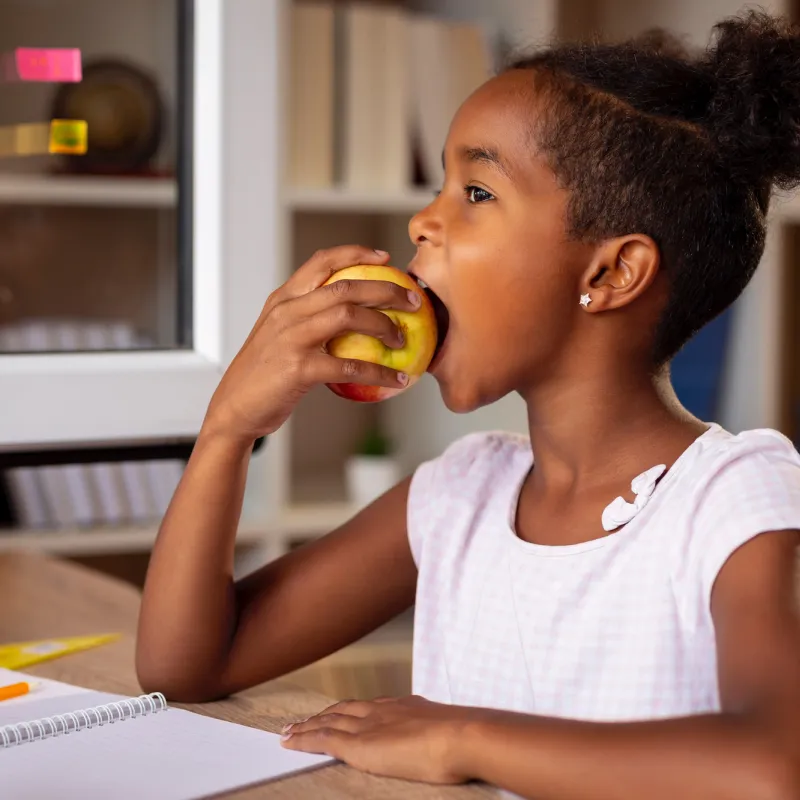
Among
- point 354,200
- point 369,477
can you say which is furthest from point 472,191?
point 369,477

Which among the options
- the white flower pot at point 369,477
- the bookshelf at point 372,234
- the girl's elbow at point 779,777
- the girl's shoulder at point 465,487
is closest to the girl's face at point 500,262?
the girl's shoulder at point 465,487

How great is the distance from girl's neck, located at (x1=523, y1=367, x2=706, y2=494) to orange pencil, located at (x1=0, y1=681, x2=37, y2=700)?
1.32 ft

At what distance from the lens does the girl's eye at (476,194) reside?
86cm

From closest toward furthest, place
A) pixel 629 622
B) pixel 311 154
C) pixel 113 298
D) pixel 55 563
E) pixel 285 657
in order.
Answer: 1. pixel 629 622
2. pixel 285 657
3. pixel 113 298
4. pixel 55 563
5. pixel 311 154

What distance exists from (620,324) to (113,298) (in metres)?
0.59

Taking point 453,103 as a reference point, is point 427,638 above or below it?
below

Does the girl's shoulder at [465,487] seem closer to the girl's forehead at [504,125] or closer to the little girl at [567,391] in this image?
the little girl at [567,391]

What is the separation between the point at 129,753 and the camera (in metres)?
0.70

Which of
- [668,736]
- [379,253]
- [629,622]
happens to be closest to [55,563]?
[379,253]

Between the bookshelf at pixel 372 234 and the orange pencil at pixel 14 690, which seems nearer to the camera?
the orange pencil at pixel 14 690

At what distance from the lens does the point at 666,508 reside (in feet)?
2.65

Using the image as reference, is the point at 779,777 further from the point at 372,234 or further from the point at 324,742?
the point at 372,234

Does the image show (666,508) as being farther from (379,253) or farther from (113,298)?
(113,298)

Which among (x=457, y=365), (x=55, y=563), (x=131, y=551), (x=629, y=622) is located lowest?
(x=131, y=551)
